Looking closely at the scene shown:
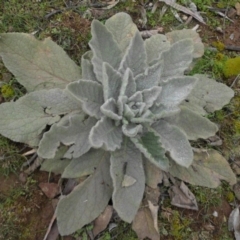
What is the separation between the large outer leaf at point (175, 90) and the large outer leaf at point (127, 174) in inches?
11.9

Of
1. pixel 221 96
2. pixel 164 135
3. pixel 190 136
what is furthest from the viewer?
pixel 221 96

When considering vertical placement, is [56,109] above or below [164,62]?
below

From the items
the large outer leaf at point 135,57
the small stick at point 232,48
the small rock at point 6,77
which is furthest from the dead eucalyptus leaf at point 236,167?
the small rock at point 6,77

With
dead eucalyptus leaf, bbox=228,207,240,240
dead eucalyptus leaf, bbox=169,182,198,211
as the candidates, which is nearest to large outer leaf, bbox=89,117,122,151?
dead eucalyptus leaf, bbox=169,182,198,211

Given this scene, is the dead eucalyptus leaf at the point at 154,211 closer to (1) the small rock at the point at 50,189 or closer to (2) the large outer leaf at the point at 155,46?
→ (1) the small rock at the point at 50,189

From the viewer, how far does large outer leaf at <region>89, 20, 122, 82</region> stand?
2.09 metres

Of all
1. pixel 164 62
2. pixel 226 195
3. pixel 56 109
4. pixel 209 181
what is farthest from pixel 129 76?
pixel 226 195

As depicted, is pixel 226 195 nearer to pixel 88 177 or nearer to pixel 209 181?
pixel 209 181

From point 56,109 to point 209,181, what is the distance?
0.97m

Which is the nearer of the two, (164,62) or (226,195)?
(164,62)

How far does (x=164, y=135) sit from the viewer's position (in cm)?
209

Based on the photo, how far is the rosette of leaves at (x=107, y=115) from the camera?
6.50ft

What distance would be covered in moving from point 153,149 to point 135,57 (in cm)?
51

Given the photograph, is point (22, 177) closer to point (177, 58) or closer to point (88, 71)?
point (88, 71)
